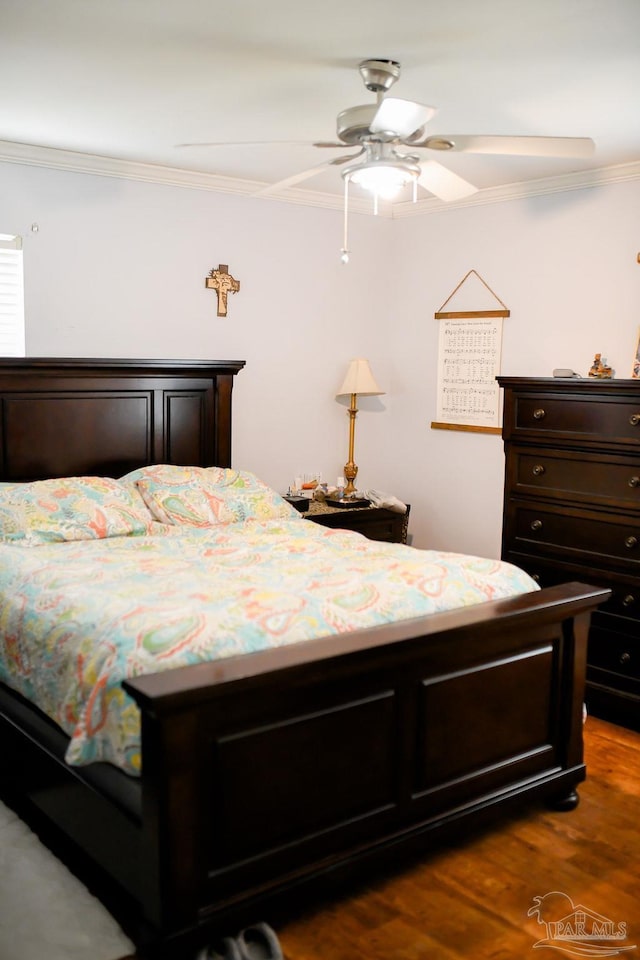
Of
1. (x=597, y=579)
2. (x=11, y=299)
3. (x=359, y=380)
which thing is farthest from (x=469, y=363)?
(x=11, y=299)

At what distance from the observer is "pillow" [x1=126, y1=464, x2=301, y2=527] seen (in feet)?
12.7

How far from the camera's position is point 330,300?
520cm

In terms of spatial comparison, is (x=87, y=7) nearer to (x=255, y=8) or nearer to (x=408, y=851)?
(x=255, y=8)

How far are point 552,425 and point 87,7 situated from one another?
95.7 inches

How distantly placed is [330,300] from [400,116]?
2.71 m

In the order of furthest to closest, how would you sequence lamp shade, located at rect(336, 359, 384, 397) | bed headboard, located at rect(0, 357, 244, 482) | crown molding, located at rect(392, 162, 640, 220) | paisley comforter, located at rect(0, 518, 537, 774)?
lamp shade, located at rect(336, 359, 384, 397) → crown molding, located at rect(392, 162, 640, 220) → bed headboard, located at rect(0, 357, 244, 482) → paisley comforter, located at rect(0, 518, 537, 774)

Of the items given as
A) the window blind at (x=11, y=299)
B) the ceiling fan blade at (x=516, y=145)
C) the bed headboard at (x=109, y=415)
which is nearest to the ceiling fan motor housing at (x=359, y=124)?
the ceiling fan blade at (x=516, y=145)

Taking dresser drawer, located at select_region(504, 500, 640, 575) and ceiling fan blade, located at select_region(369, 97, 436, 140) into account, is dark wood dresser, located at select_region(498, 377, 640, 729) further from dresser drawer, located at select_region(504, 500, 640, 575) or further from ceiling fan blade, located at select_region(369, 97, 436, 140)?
ceiling fan blade, located at select_region(369, 97, 436, 140)

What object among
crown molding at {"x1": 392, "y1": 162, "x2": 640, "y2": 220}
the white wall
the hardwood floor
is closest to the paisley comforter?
the hardwood floor

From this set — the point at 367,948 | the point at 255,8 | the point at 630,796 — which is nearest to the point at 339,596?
the point at 367,948

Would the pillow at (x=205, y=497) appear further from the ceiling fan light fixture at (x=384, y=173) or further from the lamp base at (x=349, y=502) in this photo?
the ceiling fan light fixture at (x=384, y=173)

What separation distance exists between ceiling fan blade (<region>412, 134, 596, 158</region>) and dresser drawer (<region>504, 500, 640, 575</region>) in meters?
1.55

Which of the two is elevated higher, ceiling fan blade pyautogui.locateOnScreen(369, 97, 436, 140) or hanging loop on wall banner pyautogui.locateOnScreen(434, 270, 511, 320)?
ceiling fan blade pyautogui.locateOnScreen(369, 97, 436, 140)

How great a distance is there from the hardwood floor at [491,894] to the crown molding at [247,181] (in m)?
2.72
